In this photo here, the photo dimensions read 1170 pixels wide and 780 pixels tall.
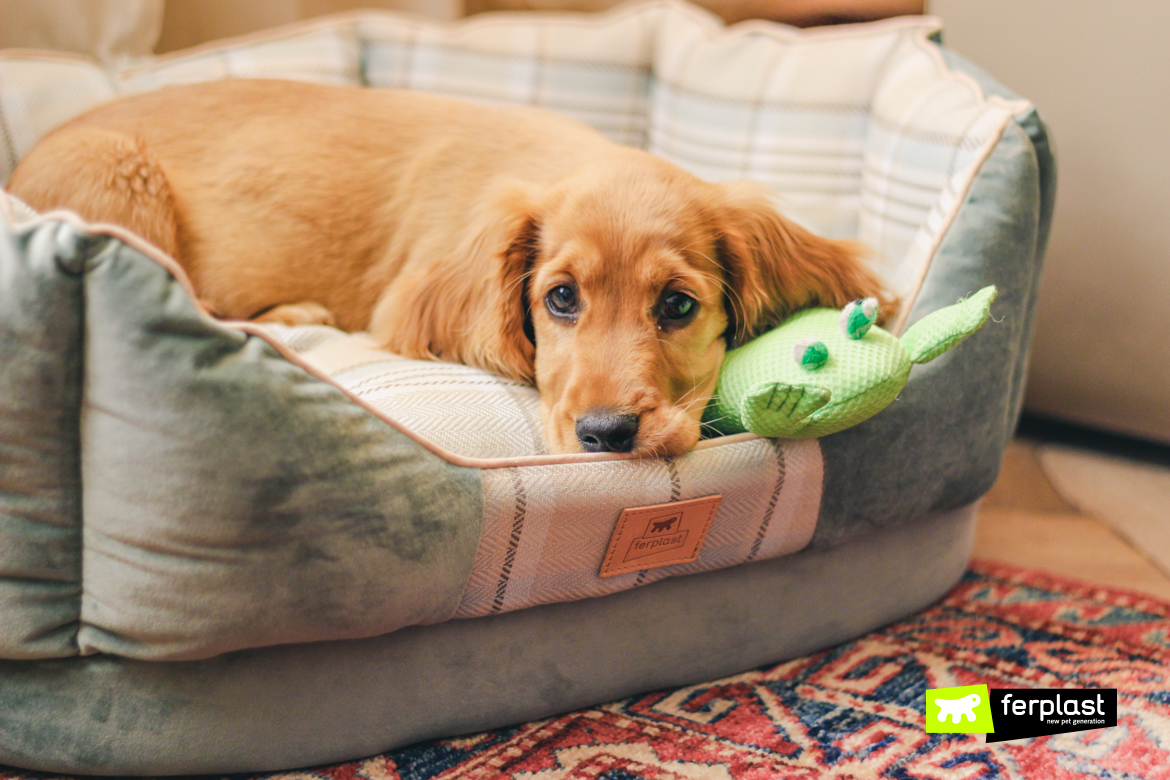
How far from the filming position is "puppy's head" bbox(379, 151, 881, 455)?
4.85 ft

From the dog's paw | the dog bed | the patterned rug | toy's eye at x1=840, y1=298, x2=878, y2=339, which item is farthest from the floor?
the dog's paw

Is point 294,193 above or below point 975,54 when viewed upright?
below

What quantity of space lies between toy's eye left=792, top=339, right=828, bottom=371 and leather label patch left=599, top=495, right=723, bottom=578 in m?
0.26

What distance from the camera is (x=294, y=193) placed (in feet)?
7.19

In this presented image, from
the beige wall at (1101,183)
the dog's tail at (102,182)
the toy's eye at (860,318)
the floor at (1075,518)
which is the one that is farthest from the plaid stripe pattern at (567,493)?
the beige wall at (1101,183)

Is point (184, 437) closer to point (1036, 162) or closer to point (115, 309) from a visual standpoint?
point (115, 309)

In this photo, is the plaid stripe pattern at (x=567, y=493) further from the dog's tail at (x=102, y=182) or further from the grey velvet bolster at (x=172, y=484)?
the dog's tail at (x=102, y=182)

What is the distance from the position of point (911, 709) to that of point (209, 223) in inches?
76.6

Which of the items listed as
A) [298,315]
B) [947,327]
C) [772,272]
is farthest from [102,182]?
[947,327]

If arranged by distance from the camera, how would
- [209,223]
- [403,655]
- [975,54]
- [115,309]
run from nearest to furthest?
[115,309], [403,655], [209,223], [975,54]

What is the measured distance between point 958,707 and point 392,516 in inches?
42.1

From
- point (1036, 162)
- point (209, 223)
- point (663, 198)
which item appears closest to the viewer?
point (663, 198)

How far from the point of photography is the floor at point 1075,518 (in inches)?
85.8

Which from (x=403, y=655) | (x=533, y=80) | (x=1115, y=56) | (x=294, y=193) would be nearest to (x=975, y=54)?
(x=1115, y=56)
